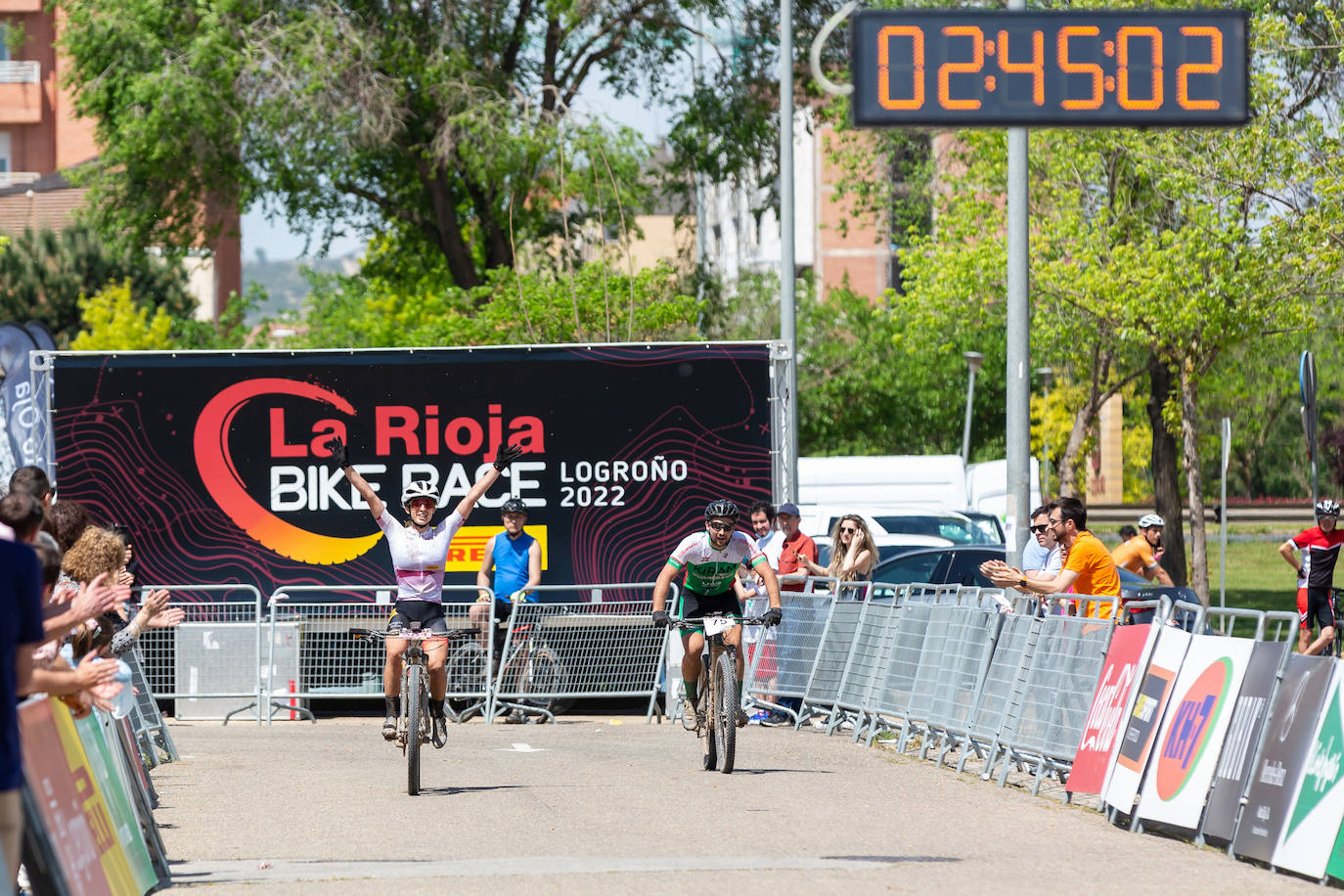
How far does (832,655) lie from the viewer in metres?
15.3

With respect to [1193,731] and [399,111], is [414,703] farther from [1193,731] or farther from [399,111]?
[399,111]

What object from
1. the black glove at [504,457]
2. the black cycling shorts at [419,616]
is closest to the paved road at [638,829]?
the black cycling shorts at [419,616]

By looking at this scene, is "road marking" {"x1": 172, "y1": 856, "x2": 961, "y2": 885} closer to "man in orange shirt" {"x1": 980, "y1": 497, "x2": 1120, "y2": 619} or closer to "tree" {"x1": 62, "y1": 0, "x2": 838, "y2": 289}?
"man in orange shirt" {"x1": 980, "y1": 497, "x2": 1120, "y2": 619}

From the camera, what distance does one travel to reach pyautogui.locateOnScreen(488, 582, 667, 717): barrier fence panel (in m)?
16.7

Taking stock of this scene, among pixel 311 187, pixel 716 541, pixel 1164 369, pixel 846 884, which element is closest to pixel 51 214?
pixel 311 187

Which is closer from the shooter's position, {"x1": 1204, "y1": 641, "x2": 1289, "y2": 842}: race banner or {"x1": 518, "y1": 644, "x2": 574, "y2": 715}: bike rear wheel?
{"x1": 1204, "y1": 641, "x2": 1289, "y2": 842}: race banner

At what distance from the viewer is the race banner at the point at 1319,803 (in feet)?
26.4

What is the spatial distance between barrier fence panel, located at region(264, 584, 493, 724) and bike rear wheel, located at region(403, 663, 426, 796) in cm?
536

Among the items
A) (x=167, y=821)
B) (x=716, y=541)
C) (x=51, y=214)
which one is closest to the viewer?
(x=167, y=821)

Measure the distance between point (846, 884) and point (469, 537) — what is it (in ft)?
31.7

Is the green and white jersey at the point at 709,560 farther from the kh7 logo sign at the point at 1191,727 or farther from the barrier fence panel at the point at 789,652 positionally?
the kh7 logo sign at the point at 1191,727

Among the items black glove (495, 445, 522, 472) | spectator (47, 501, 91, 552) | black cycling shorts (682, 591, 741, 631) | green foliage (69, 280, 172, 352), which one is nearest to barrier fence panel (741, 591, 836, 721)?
black cycling shorts (682, 591, 741, 631)

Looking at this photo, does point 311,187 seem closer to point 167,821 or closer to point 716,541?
point 716,541

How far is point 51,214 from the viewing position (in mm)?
67938
